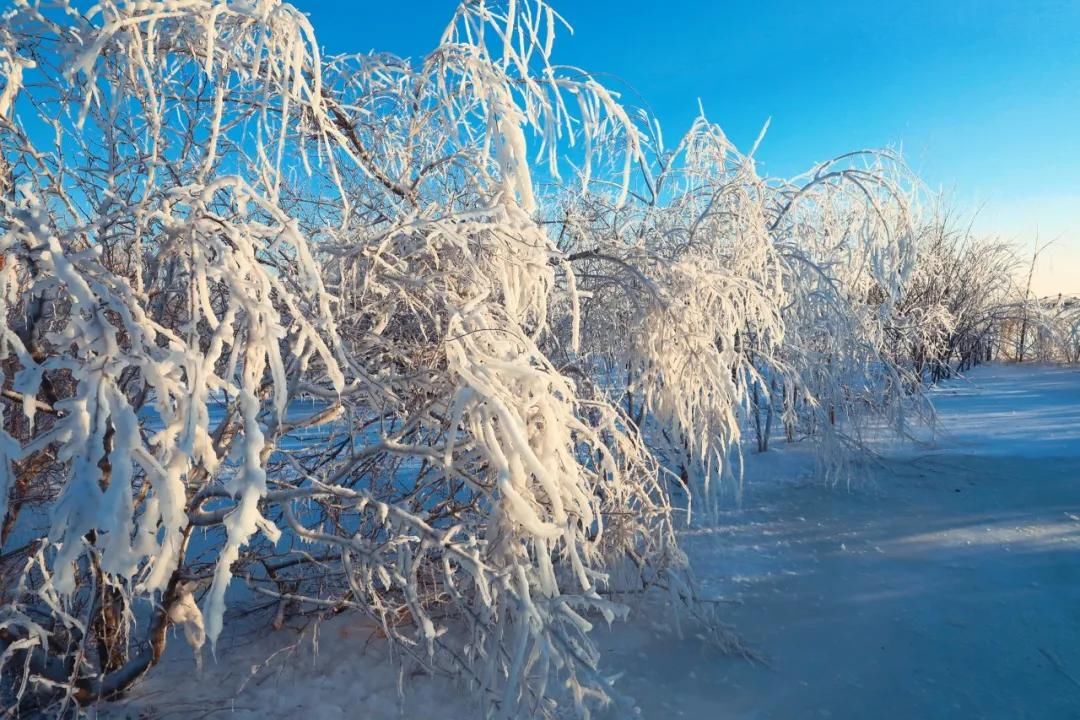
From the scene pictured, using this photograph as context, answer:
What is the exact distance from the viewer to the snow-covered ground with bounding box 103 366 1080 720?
115 inches

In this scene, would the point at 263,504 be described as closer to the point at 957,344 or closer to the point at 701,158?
the point at 701,158

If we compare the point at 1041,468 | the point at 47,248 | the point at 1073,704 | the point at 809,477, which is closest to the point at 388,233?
the point at 47,248

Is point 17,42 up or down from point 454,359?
up

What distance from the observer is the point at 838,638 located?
11.2ft

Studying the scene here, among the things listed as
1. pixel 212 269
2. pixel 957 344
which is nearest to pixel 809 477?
pixel 212 269

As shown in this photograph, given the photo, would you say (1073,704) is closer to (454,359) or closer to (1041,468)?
(454,359)

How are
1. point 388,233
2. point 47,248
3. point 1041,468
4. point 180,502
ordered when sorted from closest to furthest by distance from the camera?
1. point 180,502
2. point 47,248
3. point 388,233
4. point 1041,468

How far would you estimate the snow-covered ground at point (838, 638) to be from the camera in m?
2.93

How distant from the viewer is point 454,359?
1.88 m

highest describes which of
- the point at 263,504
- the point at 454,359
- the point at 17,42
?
the point at 17,42

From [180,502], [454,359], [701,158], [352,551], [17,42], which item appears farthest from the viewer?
[701,158]

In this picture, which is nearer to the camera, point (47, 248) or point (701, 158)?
point (47, 248)

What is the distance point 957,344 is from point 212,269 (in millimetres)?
15378

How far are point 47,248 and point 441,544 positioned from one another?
51.1 inches
